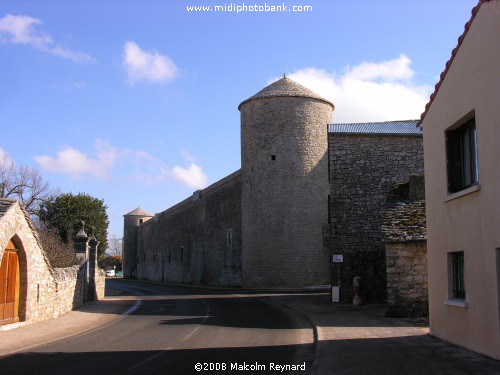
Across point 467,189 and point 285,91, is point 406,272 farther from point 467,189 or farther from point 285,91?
point 285,91

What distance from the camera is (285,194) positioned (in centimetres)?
3581

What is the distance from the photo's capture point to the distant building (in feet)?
27.4

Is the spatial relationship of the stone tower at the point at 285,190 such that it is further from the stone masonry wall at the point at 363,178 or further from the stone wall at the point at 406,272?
the stone wall at the point at 406,272

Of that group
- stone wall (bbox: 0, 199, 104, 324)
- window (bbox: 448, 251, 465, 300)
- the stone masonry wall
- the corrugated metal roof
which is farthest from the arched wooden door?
the corrugated metal roof

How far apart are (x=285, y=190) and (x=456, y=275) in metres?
25.7

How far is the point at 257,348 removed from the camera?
1009 centimetres

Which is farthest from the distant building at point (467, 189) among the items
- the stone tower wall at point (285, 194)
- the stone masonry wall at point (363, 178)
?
the stone tower wall at point (285, 194)

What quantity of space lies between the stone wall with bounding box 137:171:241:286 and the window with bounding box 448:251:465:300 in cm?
2817

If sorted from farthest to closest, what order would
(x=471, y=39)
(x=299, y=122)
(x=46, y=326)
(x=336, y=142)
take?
(x=299, y=122), (x=336, y=142), (x=46, y=326), (x=471, y=39)

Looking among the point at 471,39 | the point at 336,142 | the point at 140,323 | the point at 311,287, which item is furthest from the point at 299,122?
the point at 471,39

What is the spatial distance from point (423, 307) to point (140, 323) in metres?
7.72

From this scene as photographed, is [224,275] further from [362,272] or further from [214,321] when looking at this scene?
[214,321]

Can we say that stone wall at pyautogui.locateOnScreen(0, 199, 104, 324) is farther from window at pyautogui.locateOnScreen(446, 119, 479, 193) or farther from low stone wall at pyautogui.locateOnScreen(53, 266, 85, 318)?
window at pyautogui.locateOnScreen(446, 119, 479, 193)

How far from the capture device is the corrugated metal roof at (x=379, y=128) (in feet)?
68.0
